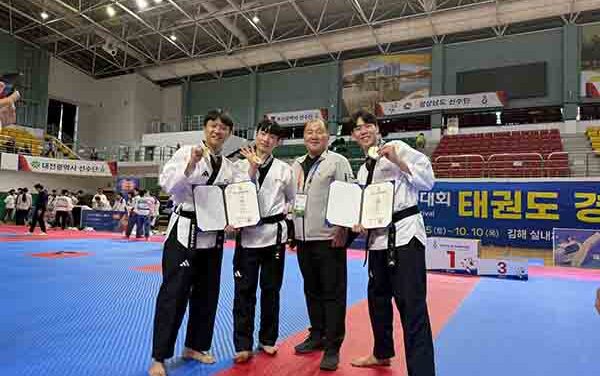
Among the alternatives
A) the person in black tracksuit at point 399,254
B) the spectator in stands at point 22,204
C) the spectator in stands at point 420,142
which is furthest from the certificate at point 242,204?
the spectator in stands at point 22,204

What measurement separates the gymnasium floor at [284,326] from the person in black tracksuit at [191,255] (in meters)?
0.17

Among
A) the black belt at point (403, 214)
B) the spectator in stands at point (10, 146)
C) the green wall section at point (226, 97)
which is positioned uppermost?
the green wall section at point (226, 97)

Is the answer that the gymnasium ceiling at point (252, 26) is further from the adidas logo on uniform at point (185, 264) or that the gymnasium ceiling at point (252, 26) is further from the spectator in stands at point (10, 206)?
the adidas logo on uniform at point (185, 264)

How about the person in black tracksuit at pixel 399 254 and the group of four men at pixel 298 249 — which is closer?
the person in black tracksuit at pixel 399 254

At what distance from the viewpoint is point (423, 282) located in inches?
89.7

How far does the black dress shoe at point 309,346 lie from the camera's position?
292 cm

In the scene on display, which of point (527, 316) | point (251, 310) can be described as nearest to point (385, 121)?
point (527, 316)

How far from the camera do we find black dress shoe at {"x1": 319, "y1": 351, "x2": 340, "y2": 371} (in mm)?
2621

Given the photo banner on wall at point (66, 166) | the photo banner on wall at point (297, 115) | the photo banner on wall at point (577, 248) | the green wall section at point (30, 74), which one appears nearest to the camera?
the photo banner on wall at point (577, 248)

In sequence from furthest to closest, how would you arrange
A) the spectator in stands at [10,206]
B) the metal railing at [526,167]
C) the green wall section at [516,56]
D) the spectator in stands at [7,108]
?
the spectator in stands at [10,206], the green wall section at [516,56], the metal railing at [526,167], the spectator in stands at [7,108]

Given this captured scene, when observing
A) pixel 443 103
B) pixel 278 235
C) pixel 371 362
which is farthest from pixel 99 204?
pixel 371 362

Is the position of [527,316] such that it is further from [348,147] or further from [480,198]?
[348,147]

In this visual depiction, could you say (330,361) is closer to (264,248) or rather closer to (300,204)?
(264,248)

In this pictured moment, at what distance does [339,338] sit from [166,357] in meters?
1.09
